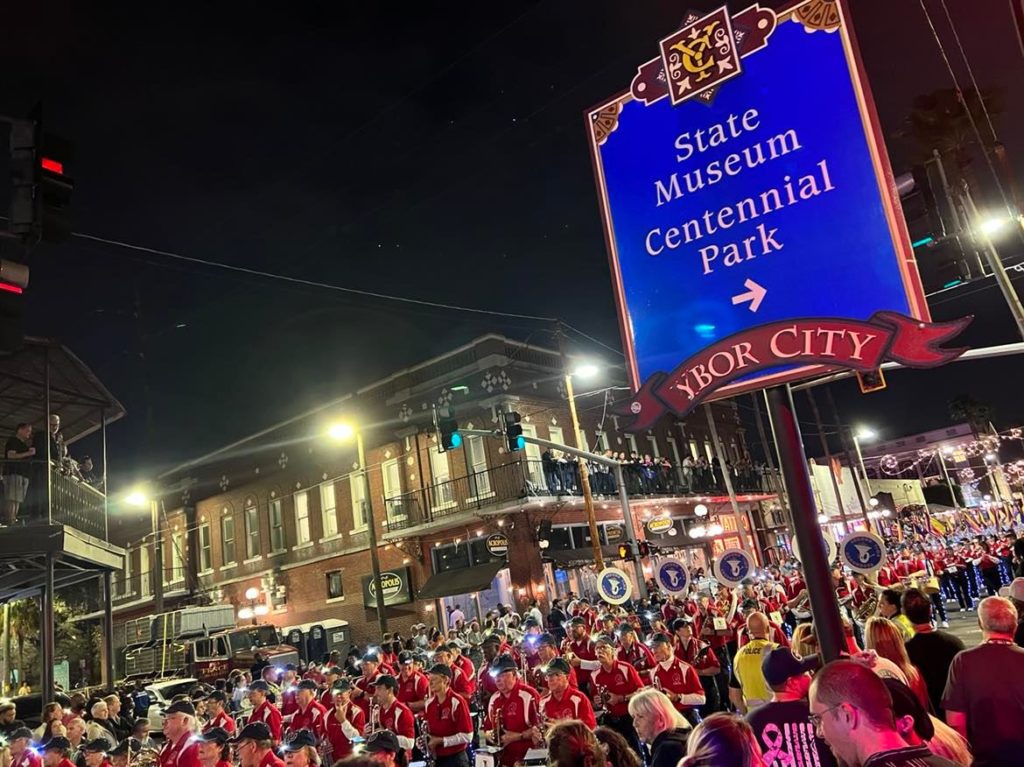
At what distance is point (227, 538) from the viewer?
38531 millimetres

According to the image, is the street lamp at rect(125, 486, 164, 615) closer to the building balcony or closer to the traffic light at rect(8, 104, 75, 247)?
the building balcony

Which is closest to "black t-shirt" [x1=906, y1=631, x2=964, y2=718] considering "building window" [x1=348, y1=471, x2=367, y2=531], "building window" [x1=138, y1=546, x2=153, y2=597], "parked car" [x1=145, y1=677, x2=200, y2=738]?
"parked car" [x1=145, y1=677, x2=200, y2=738]

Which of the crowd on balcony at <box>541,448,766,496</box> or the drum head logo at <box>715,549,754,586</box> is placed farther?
the crowd on balcony at <box>541,448,766,496</box>

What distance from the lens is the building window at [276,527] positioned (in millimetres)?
35656

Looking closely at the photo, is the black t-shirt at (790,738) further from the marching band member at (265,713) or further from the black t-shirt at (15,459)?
the black t-shirt at (15,459)

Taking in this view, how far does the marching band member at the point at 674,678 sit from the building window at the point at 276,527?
29160 millimetres

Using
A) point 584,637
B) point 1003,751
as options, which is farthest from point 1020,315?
point 1003,751

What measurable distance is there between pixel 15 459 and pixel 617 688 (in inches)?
447

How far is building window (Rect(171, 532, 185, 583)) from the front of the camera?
132ft

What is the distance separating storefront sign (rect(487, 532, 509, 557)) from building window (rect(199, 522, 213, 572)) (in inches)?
752

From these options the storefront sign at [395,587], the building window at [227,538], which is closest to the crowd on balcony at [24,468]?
A: the storefront sign at [395,587]

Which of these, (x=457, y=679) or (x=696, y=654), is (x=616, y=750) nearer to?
(x=457, y=679)

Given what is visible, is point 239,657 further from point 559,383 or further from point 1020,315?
point 1020,315

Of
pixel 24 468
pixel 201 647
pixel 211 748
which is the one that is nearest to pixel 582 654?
pixel 211 748
